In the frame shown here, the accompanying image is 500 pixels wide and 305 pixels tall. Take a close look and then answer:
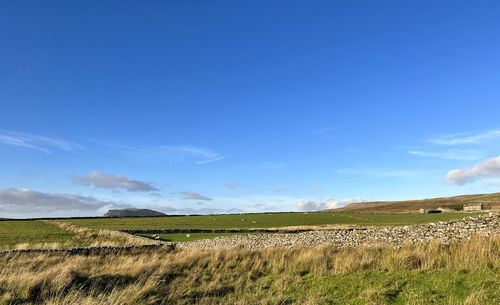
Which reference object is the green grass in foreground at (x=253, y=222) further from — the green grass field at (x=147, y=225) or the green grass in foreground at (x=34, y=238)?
the green grass in foreground at (x=34, y=238)

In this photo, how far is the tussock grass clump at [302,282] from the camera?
33.0 feet

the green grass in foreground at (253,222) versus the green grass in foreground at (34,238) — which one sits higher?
the green grass in foreground at (34,238)

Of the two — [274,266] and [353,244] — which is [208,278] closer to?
[274,266]

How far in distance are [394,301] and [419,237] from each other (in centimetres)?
1245

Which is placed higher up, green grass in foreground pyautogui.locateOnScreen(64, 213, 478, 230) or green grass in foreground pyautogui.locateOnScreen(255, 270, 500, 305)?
green grass in foreground pyautogui.locateOnScreen(255, 270, 500, 305)

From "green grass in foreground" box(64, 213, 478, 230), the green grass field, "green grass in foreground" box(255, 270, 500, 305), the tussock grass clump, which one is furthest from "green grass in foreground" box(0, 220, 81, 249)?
"green grass in foreground" box(255, 270, 500, 305)

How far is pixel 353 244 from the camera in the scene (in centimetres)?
2273

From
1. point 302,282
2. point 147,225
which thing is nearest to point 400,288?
point 302,282

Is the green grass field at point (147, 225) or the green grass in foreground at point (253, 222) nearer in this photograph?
the green grass field at point (147, 225)

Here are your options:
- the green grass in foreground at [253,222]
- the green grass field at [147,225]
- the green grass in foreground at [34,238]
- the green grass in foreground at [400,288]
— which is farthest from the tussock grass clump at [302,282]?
Result: the green grass in foreground at [253,222]

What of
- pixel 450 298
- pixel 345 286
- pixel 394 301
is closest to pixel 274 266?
pixel 345 286

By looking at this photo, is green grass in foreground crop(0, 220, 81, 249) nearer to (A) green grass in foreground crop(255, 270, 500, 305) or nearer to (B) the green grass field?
(B) the green grass field

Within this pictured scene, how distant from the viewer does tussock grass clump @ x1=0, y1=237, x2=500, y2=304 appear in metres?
10.0

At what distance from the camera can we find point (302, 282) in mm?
13109
